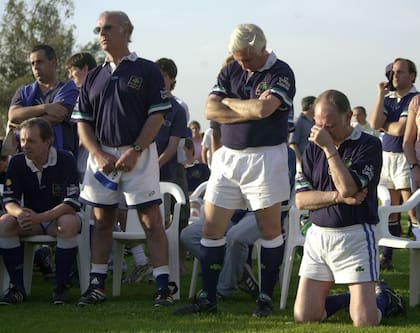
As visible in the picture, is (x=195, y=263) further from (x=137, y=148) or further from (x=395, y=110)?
(x=395, y=110)

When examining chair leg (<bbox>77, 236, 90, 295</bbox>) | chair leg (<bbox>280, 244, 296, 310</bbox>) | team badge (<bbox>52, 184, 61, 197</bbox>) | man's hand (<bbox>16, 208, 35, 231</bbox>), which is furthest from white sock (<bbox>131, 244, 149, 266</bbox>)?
chair leg (<bbox>280, 244, 296, 310</bbox>)

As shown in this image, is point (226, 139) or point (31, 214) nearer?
point (226, 139)

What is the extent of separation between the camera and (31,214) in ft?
21.2

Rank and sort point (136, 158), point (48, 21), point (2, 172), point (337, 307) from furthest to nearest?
point (48, 21)
point (2, 172)
point (136, 158)
point (337, 307)

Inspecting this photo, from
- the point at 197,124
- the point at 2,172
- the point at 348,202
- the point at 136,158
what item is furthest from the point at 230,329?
the point at 197,124

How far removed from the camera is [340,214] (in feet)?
17.5

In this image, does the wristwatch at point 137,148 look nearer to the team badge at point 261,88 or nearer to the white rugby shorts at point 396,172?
the team badge at point 261,88

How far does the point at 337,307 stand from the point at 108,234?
1865 mm

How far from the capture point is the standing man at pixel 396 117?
8.16m

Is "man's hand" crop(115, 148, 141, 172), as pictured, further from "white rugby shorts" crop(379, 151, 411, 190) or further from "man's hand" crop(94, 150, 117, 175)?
"white rugby shorts" crop(379, 151, 411, 190)

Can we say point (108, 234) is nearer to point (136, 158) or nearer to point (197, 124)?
point (136, 158)

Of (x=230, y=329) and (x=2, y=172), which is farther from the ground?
(x=2, y=172)

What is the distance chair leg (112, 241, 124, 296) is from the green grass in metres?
0.09

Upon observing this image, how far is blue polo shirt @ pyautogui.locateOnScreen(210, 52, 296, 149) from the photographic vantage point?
570 cm
